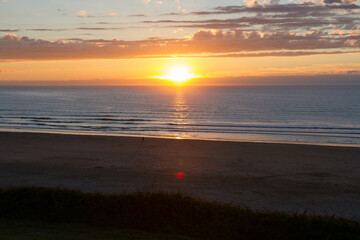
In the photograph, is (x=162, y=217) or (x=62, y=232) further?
(x=162, y=217)

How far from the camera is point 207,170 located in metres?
15.6

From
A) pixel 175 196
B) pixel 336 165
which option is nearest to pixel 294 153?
pixel 336 165

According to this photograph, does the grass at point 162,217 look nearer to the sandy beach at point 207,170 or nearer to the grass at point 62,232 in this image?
the grass at point 62,232

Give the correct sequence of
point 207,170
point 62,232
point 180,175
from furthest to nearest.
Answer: point 207,170, point 180,175, point 62,232

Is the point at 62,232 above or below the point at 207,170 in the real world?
above

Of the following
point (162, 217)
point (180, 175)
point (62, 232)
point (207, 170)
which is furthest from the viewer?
point (207, 170)

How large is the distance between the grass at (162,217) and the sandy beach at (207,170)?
3.30m

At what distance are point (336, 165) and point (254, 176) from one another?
16.8ft

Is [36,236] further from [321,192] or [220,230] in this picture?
[321,192]

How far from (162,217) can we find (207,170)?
8502mm

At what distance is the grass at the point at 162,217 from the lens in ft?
21.8

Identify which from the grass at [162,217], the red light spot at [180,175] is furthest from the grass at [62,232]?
the red light spot at [180,175]

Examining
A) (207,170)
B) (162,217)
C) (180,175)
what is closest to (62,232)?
(162,217)

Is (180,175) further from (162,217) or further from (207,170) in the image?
(162,217)
